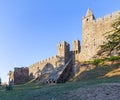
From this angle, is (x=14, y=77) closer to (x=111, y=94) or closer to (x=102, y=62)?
(x=102, y=62)

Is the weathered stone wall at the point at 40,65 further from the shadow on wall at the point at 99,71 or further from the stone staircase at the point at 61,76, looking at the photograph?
the shadow on wall at the point at 99,71

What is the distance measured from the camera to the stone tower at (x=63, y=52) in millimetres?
55194

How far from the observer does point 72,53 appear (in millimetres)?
55531

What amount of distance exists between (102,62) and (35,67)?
26.5 metres

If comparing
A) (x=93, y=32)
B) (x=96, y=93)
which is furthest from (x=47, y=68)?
(x=96, y=93)

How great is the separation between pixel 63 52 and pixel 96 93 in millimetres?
39232

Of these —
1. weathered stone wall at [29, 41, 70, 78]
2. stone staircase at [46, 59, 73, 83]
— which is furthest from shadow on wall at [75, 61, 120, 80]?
weathered stone wall at [29, 41, 70, 78]

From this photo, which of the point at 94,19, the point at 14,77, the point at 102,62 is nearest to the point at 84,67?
the point at 102,62

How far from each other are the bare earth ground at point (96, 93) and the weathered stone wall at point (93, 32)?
2925 cm

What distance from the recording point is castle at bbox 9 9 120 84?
45688 mm

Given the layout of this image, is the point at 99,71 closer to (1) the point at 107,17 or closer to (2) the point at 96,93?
(1) the point at 107,17

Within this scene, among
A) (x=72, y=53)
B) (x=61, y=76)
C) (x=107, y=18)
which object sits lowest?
(x=61, y=76)

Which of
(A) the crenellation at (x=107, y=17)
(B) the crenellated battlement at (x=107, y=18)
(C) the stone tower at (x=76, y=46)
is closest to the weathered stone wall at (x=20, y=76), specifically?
(C) the stone tower at (x=76, y=46)

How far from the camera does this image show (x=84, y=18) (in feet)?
172
